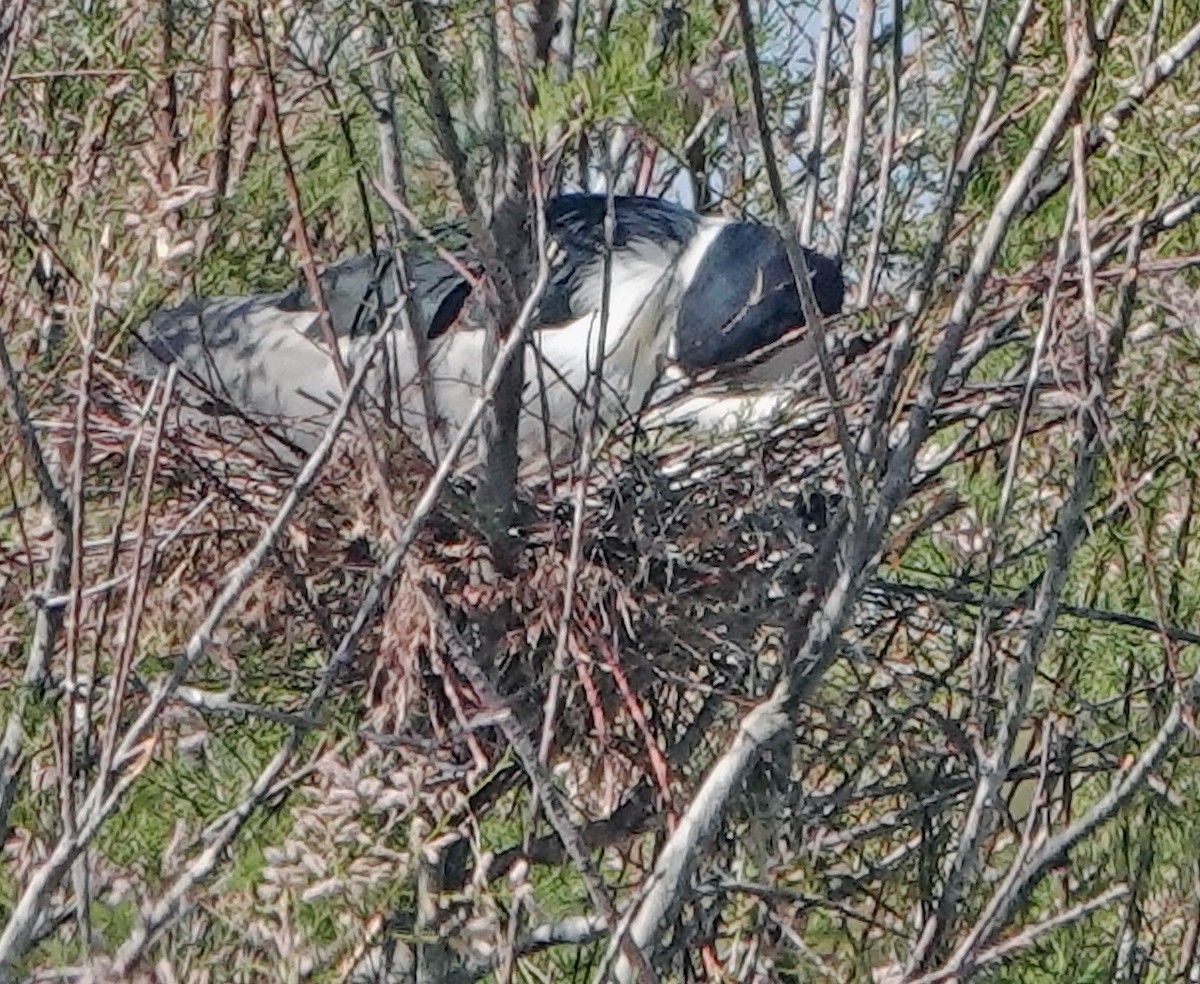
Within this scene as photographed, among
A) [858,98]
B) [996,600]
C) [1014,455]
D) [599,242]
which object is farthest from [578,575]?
[599,242]

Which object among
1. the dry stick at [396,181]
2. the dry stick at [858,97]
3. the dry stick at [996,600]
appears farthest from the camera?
the dry stick at [996,600]

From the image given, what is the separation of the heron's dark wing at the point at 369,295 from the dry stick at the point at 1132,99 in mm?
761

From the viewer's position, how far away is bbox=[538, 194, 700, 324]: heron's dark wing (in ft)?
10.3

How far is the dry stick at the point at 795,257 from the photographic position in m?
1.67

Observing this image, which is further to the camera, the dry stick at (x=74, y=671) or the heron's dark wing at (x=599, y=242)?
the heron's dark wing at (x=599, y=242)

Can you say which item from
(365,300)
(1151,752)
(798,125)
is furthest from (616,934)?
(798,125)

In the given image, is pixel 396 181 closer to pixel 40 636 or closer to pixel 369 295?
pixel 40 636

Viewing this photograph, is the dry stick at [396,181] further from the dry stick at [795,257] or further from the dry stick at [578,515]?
the dry stick at [795,257]

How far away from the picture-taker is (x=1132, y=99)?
2115mm

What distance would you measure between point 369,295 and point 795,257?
3.95 ft

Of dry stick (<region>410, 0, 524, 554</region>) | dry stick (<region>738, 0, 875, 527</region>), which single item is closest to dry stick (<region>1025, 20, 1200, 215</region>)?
dry stick (<region>738, 0, 875, 527</region>)

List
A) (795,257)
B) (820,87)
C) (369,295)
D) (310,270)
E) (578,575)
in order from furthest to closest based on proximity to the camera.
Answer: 1. (369,295)
2. (820,87)
3. (578,575)
4. (310,270)
5. (795,257)

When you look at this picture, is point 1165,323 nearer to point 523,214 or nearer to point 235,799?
point 523,214

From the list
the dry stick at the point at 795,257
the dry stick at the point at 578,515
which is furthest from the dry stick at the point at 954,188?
the dry stick at the point at 578,515
